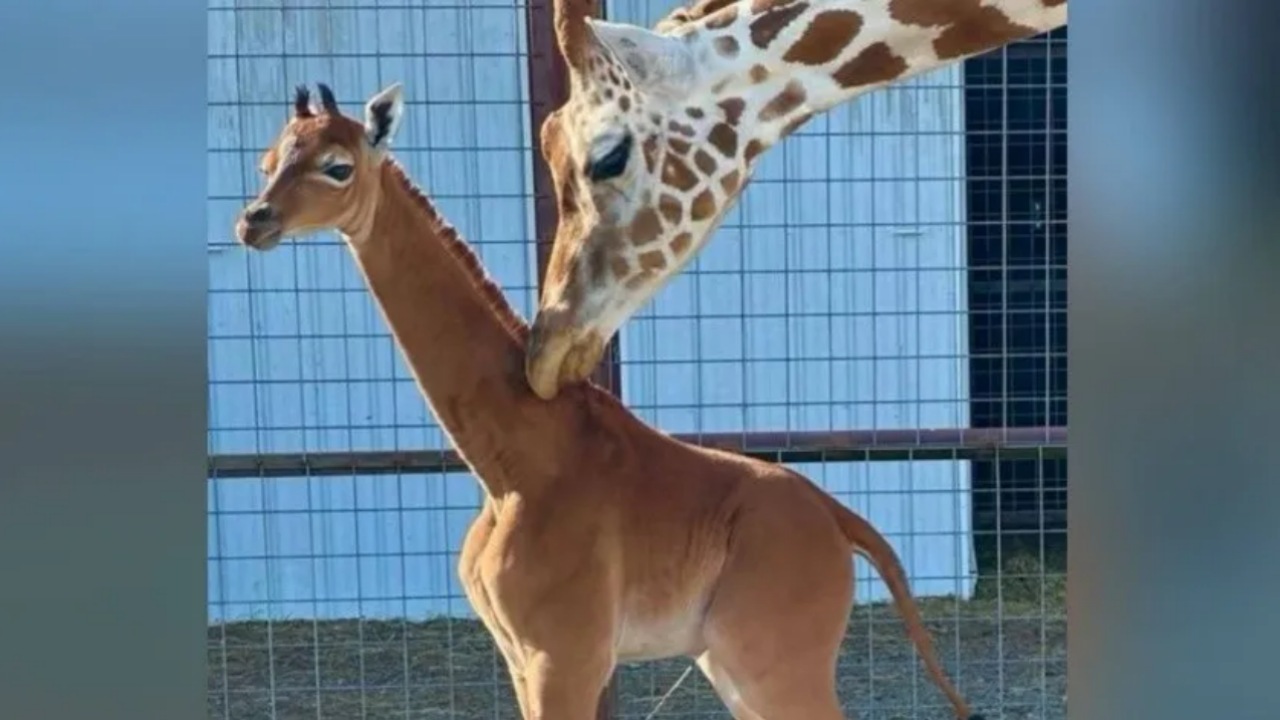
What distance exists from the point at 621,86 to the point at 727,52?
13cm

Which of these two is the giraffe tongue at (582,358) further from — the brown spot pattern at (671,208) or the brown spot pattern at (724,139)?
the brown spot pattern at (724,139)

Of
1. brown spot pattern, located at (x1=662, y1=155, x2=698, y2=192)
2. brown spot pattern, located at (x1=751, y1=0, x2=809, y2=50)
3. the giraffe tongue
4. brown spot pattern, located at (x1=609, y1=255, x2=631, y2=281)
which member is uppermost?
brown spot pattern, located at (x1=751, y1=0, x2=809, y2=50)

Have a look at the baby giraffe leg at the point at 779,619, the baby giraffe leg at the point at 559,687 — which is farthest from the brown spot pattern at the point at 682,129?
the baby giraffe leg at the point at 559,687

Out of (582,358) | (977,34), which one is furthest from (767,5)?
(582,358)

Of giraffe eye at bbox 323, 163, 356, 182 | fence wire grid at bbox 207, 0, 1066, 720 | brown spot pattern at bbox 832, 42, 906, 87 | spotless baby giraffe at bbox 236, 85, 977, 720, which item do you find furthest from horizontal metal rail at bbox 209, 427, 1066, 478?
brown spot pattern at bbox 832, 42, 906, 87

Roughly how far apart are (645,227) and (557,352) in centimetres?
16

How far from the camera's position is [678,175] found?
151cm

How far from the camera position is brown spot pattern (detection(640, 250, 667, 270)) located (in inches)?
58.4

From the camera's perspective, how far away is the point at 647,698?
287 centimetres

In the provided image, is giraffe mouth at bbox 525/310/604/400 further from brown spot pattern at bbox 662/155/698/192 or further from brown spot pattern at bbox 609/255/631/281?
brown spot pattern at bbox 662/155/698/192

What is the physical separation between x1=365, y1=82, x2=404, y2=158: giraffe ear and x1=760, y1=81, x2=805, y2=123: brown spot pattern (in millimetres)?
432
